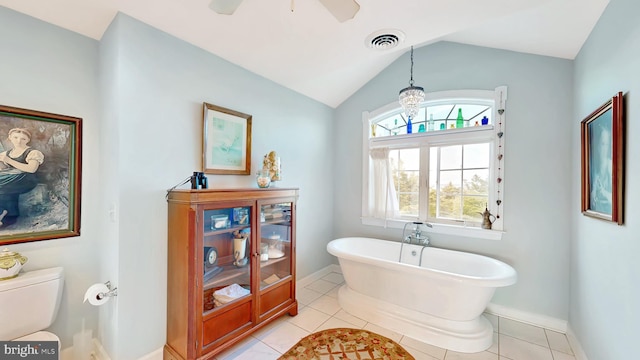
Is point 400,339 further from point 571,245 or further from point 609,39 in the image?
point 609,39

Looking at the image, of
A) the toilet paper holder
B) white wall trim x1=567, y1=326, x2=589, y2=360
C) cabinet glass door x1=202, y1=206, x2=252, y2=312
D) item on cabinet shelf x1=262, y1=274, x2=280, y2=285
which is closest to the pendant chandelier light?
cabinet glass door x1=202, y1=206, x2=252, y2=312

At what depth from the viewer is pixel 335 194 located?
3.69m

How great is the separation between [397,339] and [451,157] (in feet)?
6.68

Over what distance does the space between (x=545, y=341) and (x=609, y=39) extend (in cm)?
235

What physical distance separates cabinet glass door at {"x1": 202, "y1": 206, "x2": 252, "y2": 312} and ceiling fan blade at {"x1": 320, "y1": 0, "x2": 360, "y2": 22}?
4.94ft

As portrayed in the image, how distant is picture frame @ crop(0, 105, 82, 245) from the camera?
1.51m

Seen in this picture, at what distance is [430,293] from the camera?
7.03 ft

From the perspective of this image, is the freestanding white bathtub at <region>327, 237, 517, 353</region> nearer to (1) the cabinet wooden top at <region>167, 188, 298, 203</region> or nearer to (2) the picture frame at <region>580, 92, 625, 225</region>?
(2) the picture frame at <region>580, 92, 625, 225</region>

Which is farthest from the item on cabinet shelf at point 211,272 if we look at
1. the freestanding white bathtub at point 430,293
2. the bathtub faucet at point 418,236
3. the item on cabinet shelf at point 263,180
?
the bathtub faucet at point 418,236

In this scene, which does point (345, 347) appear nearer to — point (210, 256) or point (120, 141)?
point (210, 256)

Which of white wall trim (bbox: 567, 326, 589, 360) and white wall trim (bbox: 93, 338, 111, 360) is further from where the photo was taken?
white wall trim (bbox: 567, 326, 589, 360)

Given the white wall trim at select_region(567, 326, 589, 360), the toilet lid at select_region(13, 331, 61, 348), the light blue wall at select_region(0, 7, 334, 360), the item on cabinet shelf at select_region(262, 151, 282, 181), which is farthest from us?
the item on cabinet shelf at select_region(262, 151, 282, 181)

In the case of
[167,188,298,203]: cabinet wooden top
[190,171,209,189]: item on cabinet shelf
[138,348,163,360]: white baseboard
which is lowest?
[138,348,163,360]: white baseboard

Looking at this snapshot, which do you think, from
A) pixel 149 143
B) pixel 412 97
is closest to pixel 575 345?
pixel 412 97
